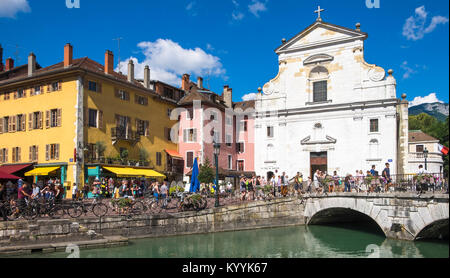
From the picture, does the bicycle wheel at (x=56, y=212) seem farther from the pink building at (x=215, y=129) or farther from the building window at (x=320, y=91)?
the building window at (x=320, y=91)

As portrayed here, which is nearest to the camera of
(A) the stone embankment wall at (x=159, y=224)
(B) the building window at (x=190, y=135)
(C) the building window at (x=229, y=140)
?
(A) the stone embankment wall at (x=159, y=224)

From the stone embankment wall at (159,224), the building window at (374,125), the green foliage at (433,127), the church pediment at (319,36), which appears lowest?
the stone embankment wall at (159,224)

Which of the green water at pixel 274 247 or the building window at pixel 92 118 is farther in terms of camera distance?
the building window at pixel 92 118

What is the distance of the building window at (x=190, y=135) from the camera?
4281cm

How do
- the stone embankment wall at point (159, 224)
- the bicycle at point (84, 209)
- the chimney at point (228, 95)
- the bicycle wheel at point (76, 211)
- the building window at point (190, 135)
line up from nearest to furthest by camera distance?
1. the stone embankment wall at point (159, 224)
2. the bicycle wheel at point (76, 211)
3. the bicycle at point (84, 209)
4. the building window at point (190, 135)
5. the chimney at point (228, 95)

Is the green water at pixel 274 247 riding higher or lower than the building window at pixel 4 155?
lower

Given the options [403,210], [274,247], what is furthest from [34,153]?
[403,210]

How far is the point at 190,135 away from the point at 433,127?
133 feet

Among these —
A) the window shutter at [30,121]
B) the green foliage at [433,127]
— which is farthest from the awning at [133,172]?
the green foliage at [433,127]

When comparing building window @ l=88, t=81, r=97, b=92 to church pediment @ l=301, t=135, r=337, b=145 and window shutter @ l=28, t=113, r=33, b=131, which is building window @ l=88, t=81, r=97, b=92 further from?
church pediment @ l=301, t=135, r=337, b=145

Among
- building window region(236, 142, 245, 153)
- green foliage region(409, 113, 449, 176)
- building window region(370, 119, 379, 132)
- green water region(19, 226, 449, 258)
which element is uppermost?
green foliage region(409, 113, 449, 176)

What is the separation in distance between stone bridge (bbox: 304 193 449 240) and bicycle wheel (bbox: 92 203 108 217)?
42.6 ft

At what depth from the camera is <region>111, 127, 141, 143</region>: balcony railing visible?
113 feet

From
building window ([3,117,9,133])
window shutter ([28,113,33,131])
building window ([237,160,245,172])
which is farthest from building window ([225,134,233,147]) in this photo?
building window ([3,117,9,133])
